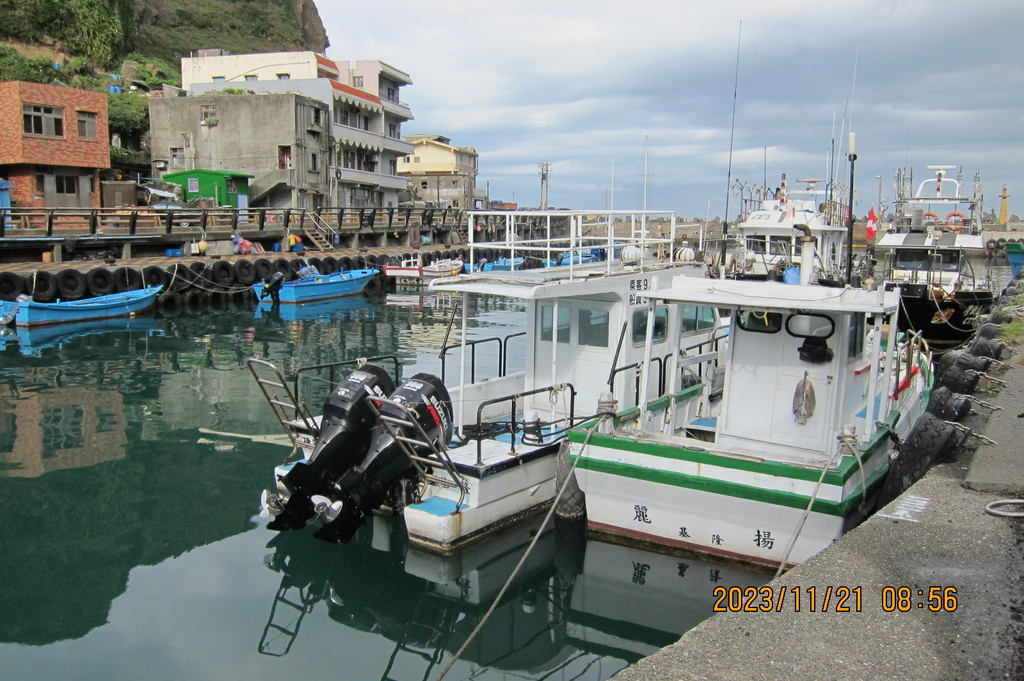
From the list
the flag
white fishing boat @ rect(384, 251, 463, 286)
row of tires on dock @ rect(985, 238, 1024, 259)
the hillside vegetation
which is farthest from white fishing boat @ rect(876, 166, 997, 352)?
the hillside vegetation

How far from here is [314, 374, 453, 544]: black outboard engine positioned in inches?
318

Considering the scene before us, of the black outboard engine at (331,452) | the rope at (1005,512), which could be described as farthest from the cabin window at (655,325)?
the rope at (1005,512)

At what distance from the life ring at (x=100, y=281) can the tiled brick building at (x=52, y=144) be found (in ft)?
34.5

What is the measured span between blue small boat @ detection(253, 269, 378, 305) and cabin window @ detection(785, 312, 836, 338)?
90.9 ft

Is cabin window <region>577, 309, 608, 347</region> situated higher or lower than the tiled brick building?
lower

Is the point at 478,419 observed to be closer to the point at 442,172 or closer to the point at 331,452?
the point at 331,452

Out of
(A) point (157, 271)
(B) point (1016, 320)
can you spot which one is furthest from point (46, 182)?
(B) point (1016, 320)

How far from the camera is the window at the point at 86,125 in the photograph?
1501 inches

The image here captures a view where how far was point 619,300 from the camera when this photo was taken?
9961 millimetres

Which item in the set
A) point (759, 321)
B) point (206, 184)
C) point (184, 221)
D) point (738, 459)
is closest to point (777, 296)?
point (759, 321)

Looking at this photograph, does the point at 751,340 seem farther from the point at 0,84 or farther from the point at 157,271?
the point at 0,84

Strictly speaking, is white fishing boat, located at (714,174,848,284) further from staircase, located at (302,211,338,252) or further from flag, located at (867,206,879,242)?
staircase, located at (302,211,338,252)

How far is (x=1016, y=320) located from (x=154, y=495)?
20.0m

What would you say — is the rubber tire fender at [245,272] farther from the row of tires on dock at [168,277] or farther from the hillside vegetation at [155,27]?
the hillside vegetation at [155,27]
